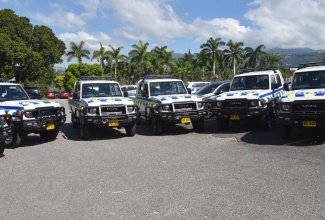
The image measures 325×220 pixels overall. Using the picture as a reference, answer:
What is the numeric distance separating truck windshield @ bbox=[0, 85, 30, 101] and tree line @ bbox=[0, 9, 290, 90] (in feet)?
98.7

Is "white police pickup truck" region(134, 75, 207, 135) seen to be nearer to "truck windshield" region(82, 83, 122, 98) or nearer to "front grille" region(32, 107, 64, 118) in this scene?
"truck windshield" region(82, 83, 122, 98)

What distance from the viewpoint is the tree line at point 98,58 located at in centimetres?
4009

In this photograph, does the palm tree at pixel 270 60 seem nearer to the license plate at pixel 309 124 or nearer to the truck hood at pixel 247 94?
the truck hood at pixel 247 94

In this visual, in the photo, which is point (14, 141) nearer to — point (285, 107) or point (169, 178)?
point (169, 178)

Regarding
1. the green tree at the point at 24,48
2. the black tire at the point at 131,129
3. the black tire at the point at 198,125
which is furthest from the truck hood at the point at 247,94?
the green tree at the point at 24,48

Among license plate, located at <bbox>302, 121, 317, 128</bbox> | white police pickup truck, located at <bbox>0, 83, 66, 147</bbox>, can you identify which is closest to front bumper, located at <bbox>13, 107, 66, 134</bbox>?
white police pickup truck, located at <bbox>0, 83, 66, 147</bbox>

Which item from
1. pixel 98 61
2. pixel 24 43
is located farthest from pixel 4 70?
pixel 98 61

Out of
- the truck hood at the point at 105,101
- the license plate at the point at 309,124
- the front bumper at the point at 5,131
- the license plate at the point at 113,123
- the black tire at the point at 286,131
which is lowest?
the black tire at the point at 286,131

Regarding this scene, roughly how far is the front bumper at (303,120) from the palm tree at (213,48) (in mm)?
50387

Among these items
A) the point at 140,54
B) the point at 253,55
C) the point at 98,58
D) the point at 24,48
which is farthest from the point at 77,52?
the point at 253,55

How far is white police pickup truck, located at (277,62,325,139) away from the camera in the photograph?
27.6ft

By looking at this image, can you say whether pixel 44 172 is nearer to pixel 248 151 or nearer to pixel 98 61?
pixel 248 151

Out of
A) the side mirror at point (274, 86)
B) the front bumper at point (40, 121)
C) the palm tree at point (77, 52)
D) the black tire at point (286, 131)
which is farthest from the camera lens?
the palm tree at point (77, 52)

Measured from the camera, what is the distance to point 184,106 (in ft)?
36.1
